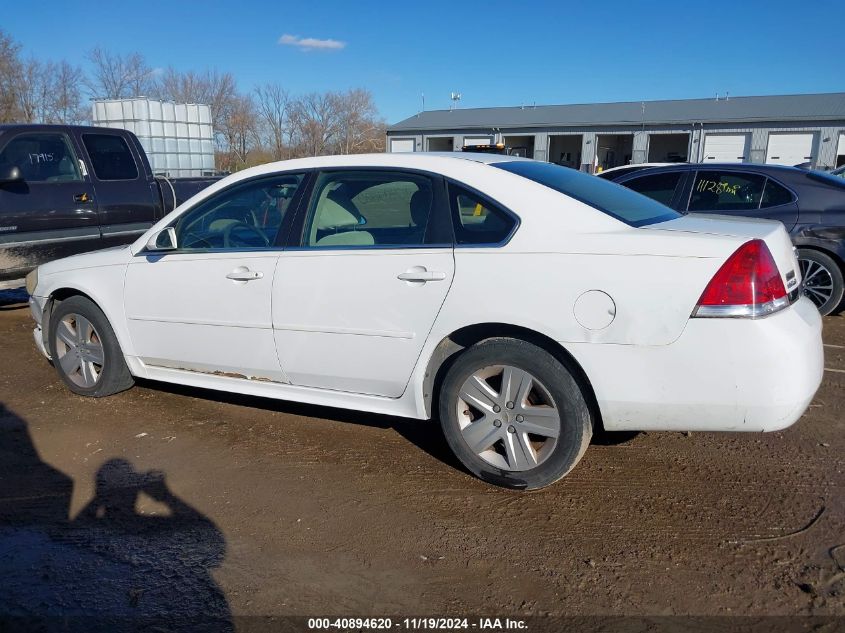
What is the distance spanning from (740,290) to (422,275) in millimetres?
1459

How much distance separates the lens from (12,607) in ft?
8.59

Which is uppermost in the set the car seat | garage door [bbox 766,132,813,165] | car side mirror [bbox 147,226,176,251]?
garage door [bbox 766,132,813,165]

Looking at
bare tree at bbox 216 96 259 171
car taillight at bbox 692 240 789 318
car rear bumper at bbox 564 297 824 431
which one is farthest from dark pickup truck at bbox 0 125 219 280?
bare tree at bbox 216 96 259 171

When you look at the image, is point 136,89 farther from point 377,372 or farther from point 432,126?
point 377,372

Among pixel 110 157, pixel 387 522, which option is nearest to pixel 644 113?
pixel 110 157

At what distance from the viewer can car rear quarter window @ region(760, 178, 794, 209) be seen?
682 centimetres

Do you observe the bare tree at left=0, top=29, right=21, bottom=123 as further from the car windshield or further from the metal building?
the car windshield

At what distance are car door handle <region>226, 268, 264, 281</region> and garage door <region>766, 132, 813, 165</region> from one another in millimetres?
37485

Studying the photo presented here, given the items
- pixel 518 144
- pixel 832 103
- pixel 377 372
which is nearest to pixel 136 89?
pixel 518 144

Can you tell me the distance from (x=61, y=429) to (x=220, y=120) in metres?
39.9

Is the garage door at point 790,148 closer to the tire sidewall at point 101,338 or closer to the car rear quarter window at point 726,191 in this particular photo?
the car rear quarter window at point 726,191

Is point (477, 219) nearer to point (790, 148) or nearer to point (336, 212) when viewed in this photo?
point (336, 212)

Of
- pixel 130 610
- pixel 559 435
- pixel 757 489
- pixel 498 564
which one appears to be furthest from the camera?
pixel 757 489

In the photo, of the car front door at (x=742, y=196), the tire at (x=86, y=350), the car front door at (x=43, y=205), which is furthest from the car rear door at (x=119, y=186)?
the car front door at (x=742, y=196)
